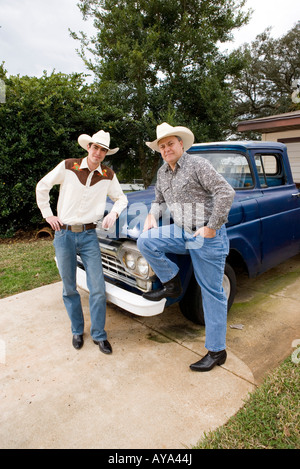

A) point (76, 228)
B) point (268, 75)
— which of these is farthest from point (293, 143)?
point (268, 75)

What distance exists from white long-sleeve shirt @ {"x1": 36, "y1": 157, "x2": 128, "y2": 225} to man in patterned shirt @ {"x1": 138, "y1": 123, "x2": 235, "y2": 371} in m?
0.57

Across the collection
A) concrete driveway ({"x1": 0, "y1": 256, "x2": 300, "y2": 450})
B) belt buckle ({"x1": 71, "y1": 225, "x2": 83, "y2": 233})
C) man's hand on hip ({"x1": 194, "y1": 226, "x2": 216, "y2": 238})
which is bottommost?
concrete driveway ({"x1": 0, "y1": 256, "x2": 300, "y2": 450})

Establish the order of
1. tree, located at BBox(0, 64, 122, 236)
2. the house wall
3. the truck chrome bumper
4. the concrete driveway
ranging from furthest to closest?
the house wall, tree, located at BBox(0, 64, 122, 236), the truck chrome bumper, the concrete driveway

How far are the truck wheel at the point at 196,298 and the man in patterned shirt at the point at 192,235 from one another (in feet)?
1.32

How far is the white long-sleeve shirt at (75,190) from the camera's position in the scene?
2629mm

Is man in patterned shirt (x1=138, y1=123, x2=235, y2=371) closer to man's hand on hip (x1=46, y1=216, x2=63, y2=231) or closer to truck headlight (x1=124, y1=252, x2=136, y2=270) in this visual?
truck headlight (x1=124, y1=252, x2=136, y2=270)

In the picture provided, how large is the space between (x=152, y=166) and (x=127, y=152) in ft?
3.49

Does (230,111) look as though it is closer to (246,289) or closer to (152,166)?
(152,166)

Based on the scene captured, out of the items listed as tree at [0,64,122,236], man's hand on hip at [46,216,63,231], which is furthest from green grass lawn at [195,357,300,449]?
tree at [0,64,122,236]

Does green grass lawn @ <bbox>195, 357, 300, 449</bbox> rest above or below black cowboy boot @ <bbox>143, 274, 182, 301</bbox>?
below

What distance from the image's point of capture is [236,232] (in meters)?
3.07

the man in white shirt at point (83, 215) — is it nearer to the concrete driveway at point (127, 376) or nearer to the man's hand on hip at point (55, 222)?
the man's hand on hip at point (55, 222)

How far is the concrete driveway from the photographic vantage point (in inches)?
77.8
